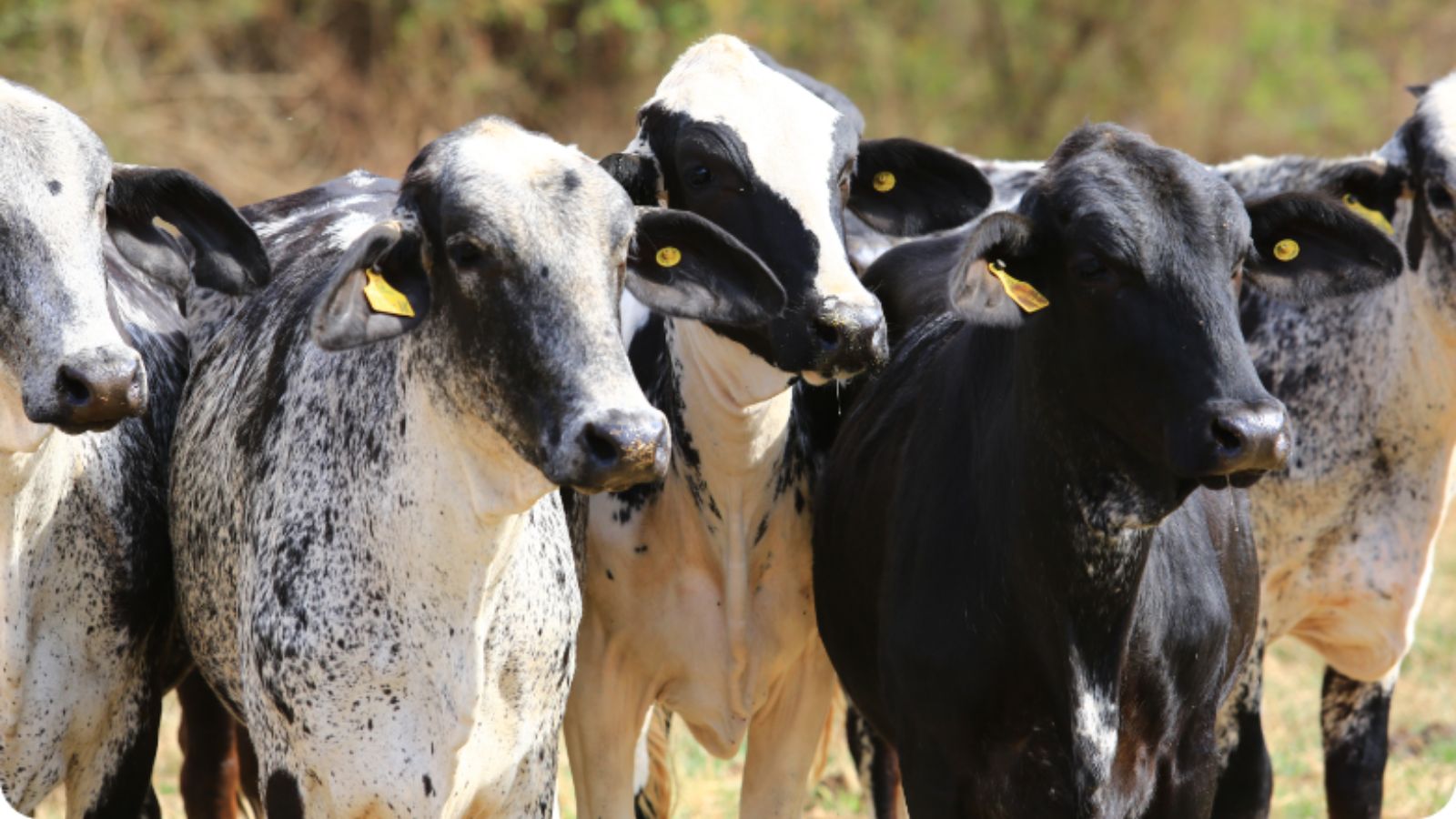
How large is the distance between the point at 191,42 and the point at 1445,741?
30.1ft

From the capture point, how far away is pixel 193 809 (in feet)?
21.3

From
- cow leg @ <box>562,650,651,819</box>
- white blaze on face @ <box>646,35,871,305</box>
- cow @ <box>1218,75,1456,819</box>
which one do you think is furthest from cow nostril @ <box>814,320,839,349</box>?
cow @ <box>1218,75,1456,819</box>

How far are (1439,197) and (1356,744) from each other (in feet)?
5.74

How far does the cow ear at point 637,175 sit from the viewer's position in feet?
17.4

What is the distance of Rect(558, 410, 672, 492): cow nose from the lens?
151 inches

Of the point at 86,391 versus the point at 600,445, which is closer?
the point at 600,445

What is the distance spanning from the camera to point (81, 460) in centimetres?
501

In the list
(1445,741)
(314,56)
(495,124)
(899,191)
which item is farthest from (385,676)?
(314,56)

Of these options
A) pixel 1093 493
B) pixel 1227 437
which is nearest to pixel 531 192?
pixel 1093 493

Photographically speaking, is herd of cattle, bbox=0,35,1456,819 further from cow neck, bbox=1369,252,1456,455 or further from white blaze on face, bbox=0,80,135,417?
cow neck, bbox=1369,252,1456,455

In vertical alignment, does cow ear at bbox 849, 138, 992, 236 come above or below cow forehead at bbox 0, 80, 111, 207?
above

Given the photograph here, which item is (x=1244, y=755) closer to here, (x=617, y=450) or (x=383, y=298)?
(x=617, y=450)

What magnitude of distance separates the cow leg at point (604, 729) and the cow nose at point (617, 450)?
1.72m

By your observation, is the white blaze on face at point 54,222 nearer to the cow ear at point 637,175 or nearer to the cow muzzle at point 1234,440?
the cow ear at point 637,175
